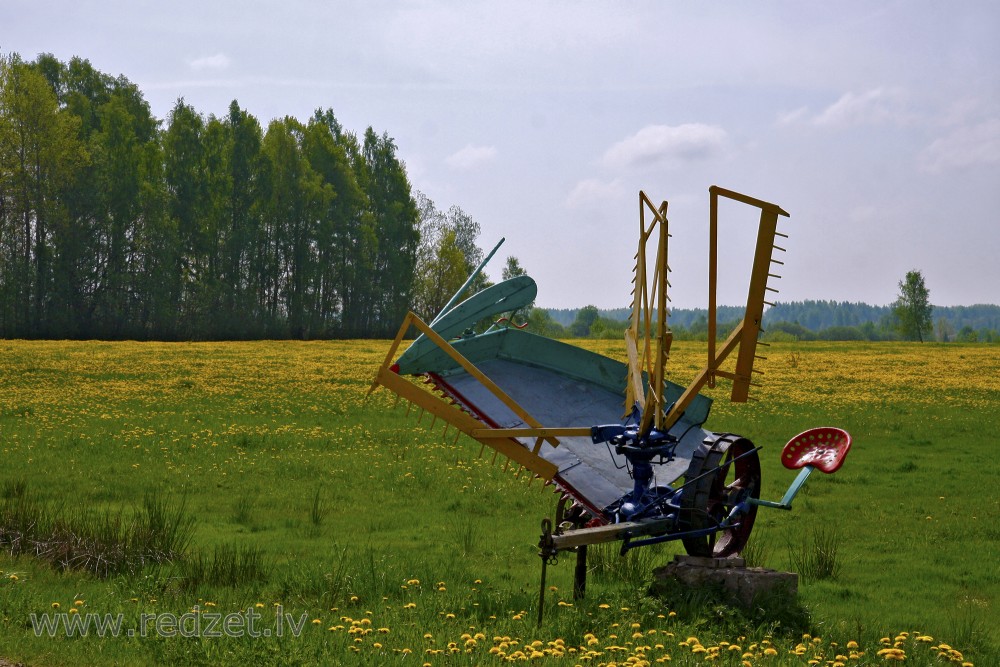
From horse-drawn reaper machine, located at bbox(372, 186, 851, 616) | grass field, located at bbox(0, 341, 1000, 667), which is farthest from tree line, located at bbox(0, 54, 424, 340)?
horse-drawn reaper machine, located at bbox(372, 186, 851, 616)

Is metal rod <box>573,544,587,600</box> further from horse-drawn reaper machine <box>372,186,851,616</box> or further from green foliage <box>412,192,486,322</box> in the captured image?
green foliage <box>412,192,486,322</box>

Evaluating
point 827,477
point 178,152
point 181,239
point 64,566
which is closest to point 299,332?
point 181,239

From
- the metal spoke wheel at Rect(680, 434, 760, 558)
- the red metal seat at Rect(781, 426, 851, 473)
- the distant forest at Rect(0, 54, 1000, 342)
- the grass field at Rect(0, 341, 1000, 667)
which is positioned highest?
the distant forest at Rect(0, 54, 1000, 342)

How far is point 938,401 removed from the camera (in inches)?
1499

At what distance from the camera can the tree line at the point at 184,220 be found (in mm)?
69188

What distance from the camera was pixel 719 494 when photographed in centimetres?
1092

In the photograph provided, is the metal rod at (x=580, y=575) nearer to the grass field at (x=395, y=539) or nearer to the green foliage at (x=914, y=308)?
the grass field at (x=395, y=539)

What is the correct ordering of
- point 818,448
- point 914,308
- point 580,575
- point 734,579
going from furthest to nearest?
point 914,308 < point 580,575 < point 818,448 < point 734,579

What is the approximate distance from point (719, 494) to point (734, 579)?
0.95m

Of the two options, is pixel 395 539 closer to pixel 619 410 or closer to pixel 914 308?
pixel 619 410

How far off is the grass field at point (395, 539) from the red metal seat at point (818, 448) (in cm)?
174

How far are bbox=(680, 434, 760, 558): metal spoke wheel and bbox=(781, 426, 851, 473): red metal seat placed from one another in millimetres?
432

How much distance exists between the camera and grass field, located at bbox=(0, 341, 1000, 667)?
9.82m

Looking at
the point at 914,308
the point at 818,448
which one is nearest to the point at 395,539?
the point at 818,448
